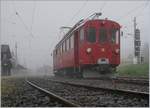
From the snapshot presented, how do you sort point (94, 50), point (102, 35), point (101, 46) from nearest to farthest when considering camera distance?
point (94, 50), point (101, 46), point (102, 35)

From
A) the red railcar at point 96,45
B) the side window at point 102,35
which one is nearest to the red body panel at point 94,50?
the red railcar at point 96,45

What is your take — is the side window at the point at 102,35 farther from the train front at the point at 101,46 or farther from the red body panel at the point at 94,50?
the red body panel at the point at 94,50

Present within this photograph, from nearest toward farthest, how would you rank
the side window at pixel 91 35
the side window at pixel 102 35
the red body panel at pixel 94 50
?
1. the red body panel at pixel 94 50
2. the side window at pixel 91 35
3. the side window at pixel 102 35

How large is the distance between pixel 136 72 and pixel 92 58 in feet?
30.9

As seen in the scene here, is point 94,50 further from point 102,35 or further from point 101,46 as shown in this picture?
point 102,35

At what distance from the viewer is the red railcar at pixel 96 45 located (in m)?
17.2

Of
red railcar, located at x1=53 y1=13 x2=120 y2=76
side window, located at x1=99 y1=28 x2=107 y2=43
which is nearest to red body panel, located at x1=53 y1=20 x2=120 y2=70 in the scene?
red railcar, located at x1=53 y1=13 x2=120 y2=76

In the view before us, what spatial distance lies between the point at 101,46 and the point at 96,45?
27 centimetres

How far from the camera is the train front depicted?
17.2 meters

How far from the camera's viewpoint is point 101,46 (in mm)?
17578

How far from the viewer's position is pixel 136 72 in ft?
84.9

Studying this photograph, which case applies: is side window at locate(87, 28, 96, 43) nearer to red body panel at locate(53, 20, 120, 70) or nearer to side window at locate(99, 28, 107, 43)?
red body panel at locate(53, 20, 120, 70)

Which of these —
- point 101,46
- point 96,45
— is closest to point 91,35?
point 96,45

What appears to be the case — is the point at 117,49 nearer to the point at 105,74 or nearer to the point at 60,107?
the point at 105,74
